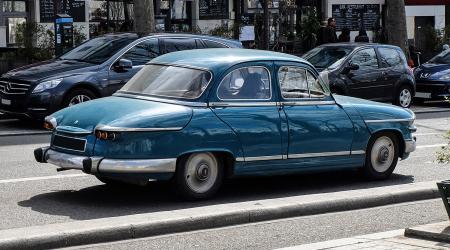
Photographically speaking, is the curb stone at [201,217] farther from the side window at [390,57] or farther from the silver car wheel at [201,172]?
the side window at [390,57]

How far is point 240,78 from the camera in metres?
9.61

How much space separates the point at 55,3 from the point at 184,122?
58.1 feet

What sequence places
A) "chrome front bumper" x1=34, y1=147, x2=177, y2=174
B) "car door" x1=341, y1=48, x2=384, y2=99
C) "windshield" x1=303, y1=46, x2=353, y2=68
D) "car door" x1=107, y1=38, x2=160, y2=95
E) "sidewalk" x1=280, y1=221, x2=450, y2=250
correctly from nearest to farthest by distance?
"sidewalk" x1=280, y1=221, x2=450, y2=250 → "chrome front bumper" x1=34, y1=147, x2=177, y2=174 → "car door" x1=107, y1=38, x2=160, y2=95 → "car door" x1=341, y1=48, x2=384, y2=99 → "windshield" x1=303, y1=46, x2=353, y2=68

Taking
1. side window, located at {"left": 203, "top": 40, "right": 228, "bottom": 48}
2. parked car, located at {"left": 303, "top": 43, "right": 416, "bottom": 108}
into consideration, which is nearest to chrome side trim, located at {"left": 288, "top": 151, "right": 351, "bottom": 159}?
side window, located at {"left": 203, "top": 40, "right": 228, "bottom": 48}

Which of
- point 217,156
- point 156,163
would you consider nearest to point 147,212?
point 156,163

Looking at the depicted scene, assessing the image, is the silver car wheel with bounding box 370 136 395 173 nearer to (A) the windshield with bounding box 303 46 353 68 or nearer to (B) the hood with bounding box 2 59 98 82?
(B) the hood with bounding box 2 59 98 82

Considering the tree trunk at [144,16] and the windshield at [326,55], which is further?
the tree trunk at [144,16]

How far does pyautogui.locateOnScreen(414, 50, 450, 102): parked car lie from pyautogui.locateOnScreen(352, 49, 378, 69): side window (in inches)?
115

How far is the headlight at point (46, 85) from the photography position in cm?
1522

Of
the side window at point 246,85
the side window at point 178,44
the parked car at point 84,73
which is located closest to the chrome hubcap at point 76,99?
the parked car at point 84,73

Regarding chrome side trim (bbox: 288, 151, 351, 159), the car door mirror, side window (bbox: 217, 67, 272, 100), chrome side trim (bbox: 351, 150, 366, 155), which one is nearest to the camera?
side window (bbox: 217, 67, 272, 100)

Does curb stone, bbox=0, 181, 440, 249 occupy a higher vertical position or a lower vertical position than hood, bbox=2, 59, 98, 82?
lower

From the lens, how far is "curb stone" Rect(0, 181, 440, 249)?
23.6ft

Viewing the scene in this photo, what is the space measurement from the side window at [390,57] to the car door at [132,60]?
6.41 m
